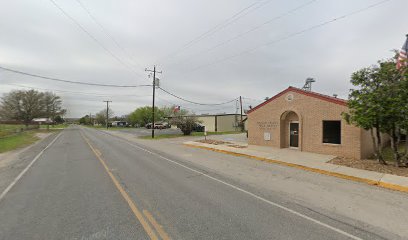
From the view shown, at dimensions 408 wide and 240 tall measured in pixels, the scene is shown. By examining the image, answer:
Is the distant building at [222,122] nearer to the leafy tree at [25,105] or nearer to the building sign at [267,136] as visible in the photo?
the building sign at [267,136]

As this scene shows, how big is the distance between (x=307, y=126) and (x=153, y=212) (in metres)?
12.4

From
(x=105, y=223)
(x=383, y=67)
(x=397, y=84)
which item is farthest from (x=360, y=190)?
(x=105, y=223)

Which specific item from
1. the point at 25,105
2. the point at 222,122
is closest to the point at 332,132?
the point at 222,122

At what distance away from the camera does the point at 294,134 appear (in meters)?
15.5

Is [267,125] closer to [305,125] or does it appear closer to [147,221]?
[305,125]

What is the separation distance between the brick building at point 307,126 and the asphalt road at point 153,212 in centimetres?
869

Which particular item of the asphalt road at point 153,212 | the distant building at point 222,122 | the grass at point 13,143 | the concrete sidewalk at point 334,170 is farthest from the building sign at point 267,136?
the distant building at point 222,122

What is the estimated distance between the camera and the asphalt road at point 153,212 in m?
3.85


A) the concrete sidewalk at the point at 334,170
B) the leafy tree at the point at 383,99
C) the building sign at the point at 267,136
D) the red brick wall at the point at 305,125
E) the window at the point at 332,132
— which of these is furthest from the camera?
the building sign at the point at 267,136

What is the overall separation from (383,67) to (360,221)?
26.5ft

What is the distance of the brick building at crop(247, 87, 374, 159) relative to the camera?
12231 millimetres

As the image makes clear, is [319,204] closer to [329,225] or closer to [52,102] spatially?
[329,225]

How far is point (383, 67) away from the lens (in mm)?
9406

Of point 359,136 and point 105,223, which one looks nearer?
point 105,223
